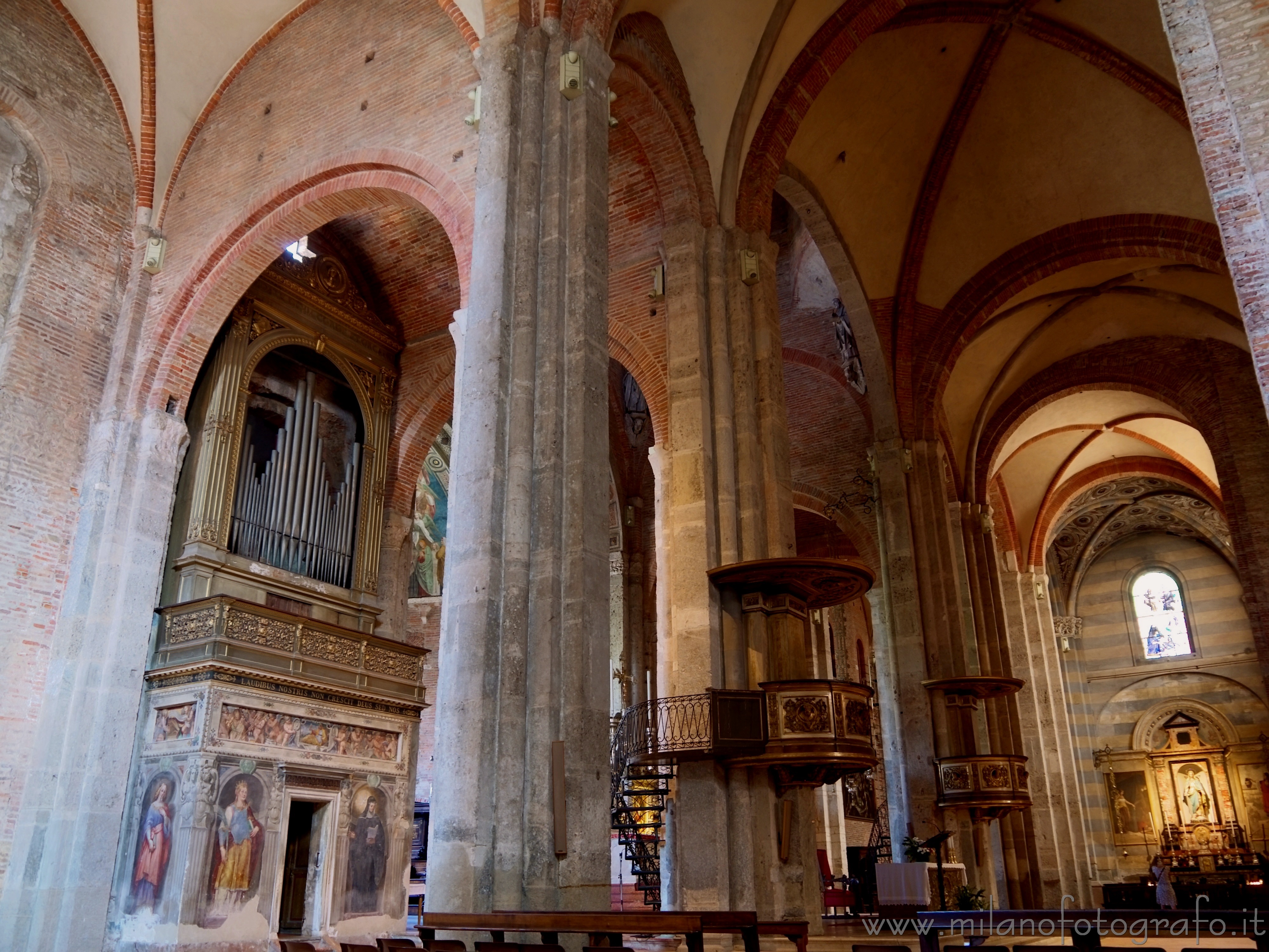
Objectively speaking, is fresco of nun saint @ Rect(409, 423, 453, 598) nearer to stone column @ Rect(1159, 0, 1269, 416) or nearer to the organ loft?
the organ loft

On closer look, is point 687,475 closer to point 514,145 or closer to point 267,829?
point 514,145

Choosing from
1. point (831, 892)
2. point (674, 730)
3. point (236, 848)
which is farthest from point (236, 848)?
point (831, 892)

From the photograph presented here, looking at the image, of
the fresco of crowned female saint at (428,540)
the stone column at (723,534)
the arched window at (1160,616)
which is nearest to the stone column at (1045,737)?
the arched window at (1160,616)

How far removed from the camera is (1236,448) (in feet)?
57.0

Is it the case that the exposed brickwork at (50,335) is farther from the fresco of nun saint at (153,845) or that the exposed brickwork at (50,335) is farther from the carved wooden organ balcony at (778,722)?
the carved wooden organ balcony at (778,722)

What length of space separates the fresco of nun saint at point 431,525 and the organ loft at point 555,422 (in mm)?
3974

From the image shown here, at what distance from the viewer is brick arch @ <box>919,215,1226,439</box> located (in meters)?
15.8

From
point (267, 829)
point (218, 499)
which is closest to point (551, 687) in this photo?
point (267, 829)

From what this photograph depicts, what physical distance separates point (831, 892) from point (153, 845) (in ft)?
33.1

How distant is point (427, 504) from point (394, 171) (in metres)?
11.5

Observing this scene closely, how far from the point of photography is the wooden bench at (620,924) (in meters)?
5.23

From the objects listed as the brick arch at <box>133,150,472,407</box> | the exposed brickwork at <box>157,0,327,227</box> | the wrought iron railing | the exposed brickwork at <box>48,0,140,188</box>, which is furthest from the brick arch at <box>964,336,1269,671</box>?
the exposed brickwork at <box>48,0,140,188</box>

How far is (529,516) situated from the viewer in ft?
23.6

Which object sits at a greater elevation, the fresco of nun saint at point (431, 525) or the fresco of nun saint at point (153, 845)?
the fresco of nun saint at point (431, 525)
